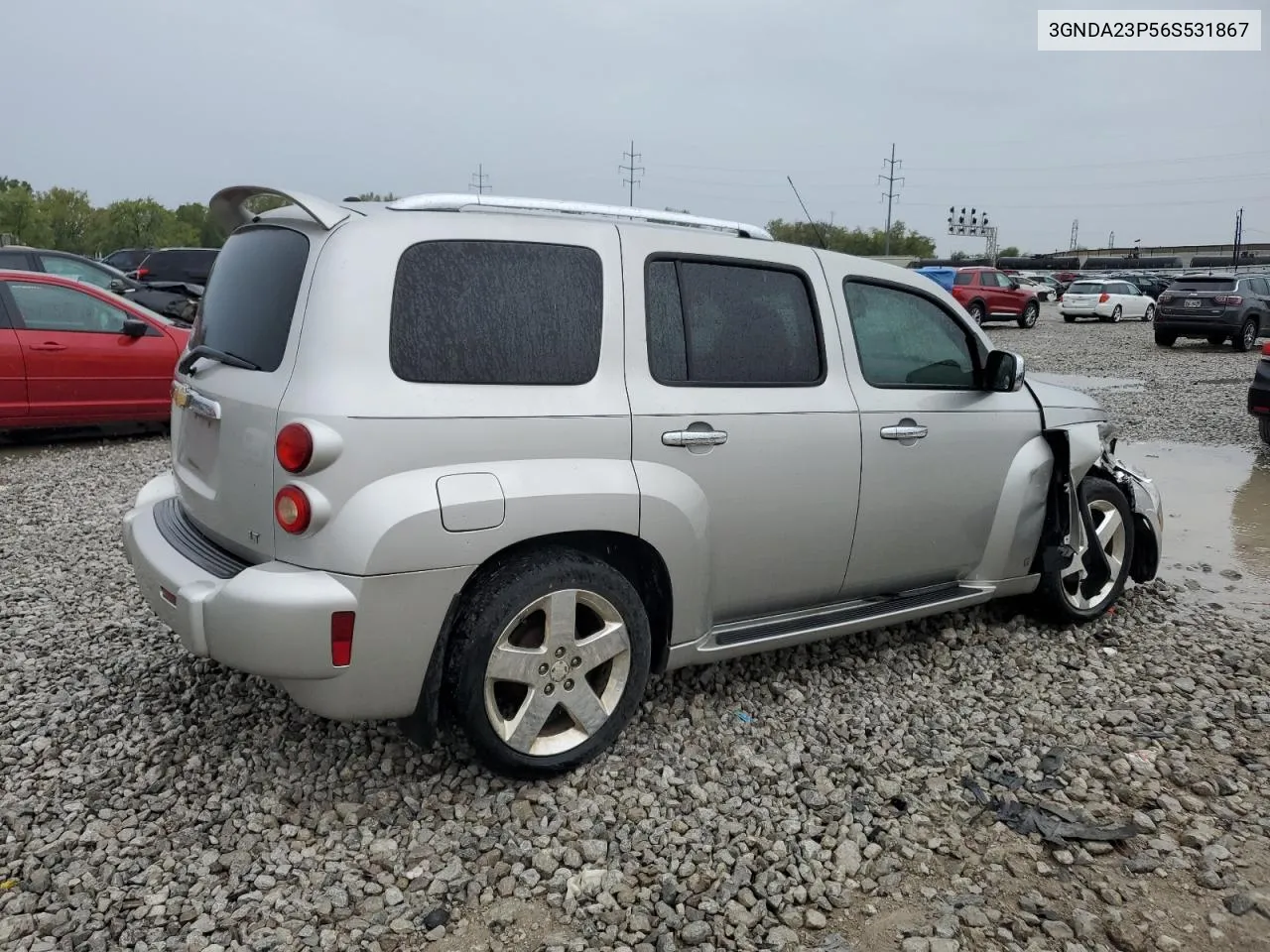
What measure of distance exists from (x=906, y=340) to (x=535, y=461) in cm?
191

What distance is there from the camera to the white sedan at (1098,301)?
32.3 m

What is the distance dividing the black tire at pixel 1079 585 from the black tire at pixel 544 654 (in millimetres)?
2280

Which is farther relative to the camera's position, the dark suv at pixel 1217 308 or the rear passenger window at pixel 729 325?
the dark suv at pixel 1217 308

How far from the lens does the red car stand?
8430mm

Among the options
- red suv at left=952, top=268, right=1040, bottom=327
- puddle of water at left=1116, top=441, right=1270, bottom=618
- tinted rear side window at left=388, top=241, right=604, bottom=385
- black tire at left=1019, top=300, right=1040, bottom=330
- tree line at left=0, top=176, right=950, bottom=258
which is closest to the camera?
tinted rear side window at left=388, top=241, right=604, bottom=385

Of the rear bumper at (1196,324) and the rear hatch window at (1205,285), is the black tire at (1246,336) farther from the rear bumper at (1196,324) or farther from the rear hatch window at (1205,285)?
the rear hatch window at (1205,285)

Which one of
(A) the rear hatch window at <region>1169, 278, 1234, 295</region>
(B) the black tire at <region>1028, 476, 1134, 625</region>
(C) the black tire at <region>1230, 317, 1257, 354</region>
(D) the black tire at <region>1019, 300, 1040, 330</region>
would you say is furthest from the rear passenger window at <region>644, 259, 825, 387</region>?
(D) the black tire at <region>1019, 300, 1040, 330</region>

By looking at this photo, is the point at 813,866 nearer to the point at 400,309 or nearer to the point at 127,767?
the point at 400,309

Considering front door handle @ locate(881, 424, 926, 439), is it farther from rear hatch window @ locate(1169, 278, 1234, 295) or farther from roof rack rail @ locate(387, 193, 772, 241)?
rear hatch window @ locate(1169, 278, 1234, 295)

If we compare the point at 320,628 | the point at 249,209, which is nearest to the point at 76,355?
the point at 249,209

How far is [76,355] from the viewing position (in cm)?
864

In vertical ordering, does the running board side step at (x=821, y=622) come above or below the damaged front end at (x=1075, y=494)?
below

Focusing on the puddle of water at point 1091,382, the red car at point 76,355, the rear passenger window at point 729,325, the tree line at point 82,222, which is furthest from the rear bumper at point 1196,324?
the tree line at point 82,222

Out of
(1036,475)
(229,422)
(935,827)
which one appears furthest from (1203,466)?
(229,422)
